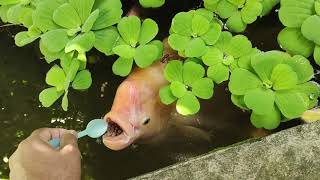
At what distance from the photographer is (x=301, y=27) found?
1538 mm

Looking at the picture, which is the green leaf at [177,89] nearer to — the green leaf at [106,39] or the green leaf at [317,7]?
the green leaf at [106,39]

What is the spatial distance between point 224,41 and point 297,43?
9.7 inches

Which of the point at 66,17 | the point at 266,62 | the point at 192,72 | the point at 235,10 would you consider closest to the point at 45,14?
the point at 66,17

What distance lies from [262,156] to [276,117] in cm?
18

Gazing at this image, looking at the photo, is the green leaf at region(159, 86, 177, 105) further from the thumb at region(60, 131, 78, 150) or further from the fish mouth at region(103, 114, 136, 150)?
the thumb at region(60, 131, 78, 150)

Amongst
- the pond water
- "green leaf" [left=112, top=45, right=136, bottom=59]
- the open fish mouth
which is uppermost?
"green leaf" [left=112, top=45, right=136, bottom=59]

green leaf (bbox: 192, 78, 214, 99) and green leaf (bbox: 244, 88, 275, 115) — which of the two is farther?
green leaf (bbox: 192, 78, 214, 99)

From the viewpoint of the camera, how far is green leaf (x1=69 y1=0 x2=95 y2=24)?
162cm

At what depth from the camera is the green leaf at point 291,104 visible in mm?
1507

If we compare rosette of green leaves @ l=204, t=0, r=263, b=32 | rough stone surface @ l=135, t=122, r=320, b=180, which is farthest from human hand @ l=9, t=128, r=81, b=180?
rosette of green leaves @ l=204, t=0, r=263, b=32

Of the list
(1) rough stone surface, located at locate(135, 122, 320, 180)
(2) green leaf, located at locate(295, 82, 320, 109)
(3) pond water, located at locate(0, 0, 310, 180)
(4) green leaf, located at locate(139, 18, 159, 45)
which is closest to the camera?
(1) rough stone surface, located at locate(135, 122, 320, 180)

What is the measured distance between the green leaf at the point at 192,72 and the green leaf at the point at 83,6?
0.38 metres

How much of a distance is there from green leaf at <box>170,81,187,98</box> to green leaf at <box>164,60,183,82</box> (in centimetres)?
3

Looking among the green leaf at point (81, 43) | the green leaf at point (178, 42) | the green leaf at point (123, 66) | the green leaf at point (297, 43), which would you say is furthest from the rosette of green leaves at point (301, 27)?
the green leaf at point (81, 43)
